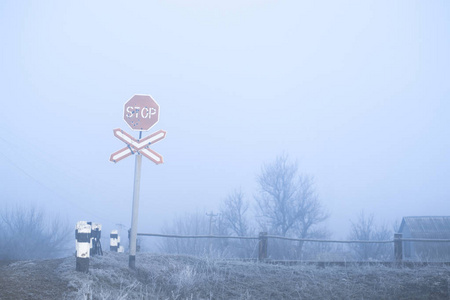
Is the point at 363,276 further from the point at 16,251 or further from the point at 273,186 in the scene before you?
the point at 273,186

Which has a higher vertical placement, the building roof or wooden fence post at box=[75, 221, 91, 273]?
the building roof

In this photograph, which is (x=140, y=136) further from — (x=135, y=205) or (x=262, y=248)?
(x=262, y=248)

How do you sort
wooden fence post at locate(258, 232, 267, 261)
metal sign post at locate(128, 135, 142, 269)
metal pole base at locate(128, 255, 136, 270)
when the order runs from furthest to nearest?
wooden fence post at locate(258, 232, 267, 261)
metal sign post at locate(128, 135, 142, 269)
metal pole base at locate(128, 255, 136, 270)

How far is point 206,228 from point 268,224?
641 centimetres

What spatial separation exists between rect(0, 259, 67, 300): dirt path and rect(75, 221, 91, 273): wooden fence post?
39cm

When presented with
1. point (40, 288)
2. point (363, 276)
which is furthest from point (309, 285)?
point (40, 288)

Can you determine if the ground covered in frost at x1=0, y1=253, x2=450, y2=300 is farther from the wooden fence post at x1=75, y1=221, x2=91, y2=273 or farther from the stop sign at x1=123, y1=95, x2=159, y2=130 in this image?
the stop sign at x1=123, y1=95, x2=159, y2=130

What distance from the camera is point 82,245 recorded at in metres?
6.75

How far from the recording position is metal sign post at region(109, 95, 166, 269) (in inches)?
361

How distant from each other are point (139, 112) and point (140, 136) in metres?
0.50

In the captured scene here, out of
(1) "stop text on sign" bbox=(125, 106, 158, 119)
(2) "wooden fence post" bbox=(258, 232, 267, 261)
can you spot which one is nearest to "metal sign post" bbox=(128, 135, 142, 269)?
(1) "stop text on sign" bbox=(125, 106, 158, 119)

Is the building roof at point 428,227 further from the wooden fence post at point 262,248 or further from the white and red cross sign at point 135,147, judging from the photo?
the white and red cross sign at point 135,147

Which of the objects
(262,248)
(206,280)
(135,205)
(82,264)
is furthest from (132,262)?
(262,248)

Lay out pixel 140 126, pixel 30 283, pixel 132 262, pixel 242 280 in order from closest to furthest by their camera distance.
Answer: pixel 30 283 → pixel 132 262 → pixel 242 280 → pixel 140 126
